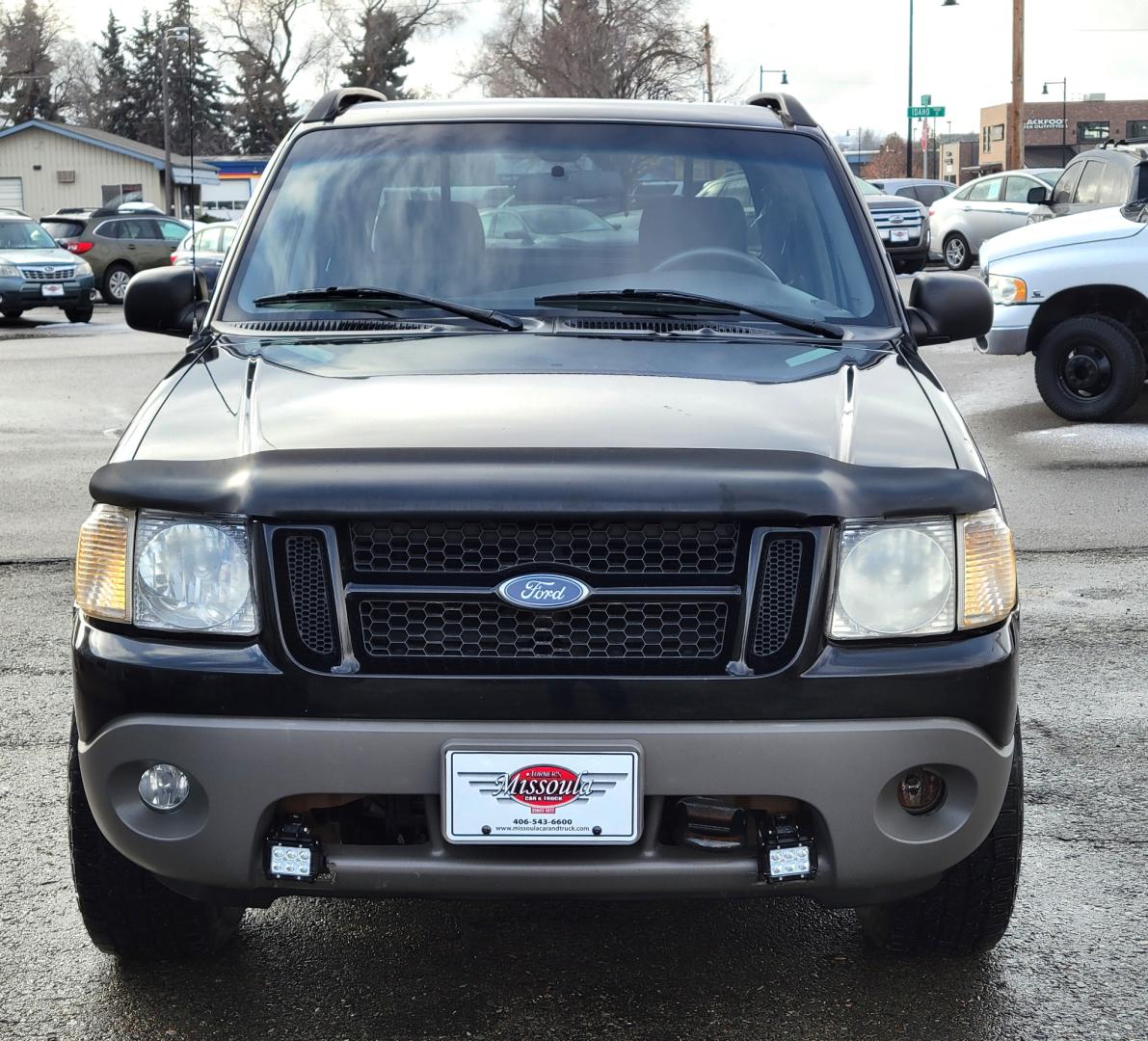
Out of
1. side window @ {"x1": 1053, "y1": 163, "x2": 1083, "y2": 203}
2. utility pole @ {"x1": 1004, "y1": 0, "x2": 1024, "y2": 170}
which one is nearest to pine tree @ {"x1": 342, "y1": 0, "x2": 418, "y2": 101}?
utility pole @ {"x1": 1004, "y1": 0, "x2": 1024, "y2": 170}

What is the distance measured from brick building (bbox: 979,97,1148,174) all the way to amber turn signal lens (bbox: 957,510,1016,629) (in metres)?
106

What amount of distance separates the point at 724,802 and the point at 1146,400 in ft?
34.6

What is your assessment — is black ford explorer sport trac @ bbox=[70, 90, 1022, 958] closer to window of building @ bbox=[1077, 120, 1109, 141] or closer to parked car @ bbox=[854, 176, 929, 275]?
parked car @ bbox=[854, 176, 929, 275]

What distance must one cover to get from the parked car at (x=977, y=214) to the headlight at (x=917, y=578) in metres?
24.6

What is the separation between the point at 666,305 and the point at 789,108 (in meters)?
1.09

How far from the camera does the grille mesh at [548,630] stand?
8.63 ft

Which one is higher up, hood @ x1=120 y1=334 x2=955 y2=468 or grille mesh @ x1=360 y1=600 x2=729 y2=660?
hood @ x1=120 y1=334 x2=955 y2=468

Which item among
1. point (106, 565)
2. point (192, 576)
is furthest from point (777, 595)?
point (106, 565)

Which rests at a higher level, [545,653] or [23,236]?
[23,236]

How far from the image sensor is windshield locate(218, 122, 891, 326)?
3809 millimetres

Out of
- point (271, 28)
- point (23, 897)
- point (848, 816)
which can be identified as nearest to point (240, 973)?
point (23, 897)

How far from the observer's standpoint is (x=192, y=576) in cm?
270

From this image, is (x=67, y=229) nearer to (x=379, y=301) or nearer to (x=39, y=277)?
(x=39, y=277)

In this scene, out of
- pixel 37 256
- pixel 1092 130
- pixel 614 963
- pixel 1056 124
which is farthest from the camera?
pixel 1056 124
